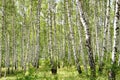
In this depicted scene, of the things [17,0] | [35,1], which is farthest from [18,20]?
[35,1]

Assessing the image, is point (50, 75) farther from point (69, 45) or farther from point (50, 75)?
point (69, 45)

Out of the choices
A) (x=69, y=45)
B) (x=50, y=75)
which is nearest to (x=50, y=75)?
(x=50, y=75)

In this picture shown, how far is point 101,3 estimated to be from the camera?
106ft

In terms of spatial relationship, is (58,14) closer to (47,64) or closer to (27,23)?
(27,23)

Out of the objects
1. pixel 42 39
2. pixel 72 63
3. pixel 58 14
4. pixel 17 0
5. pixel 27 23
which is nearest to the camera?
pixel 72 63

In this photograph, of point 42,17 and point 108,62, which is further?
point 42,17

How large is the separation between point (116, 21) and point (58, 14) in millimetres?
34426

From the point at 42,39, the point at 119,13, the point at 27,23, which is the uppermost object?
the point at 119,13

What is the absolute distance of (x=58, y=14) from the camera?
44.2 m

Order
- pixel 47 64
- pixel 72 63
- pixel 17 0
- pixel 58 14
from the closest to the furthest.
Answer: pixel 47 64 < pixel 72 63 < pixel 17 0 < pixel 58 14

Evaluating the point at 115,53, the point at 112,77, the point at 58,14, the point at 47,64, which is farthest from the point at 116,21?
the point at 58,14

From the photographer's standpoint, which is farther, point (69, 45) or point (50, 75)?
point (69, 45)

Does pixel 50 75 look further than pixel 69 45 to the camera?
No

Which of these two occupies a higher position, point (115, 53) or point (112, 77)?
point (115, 53)
